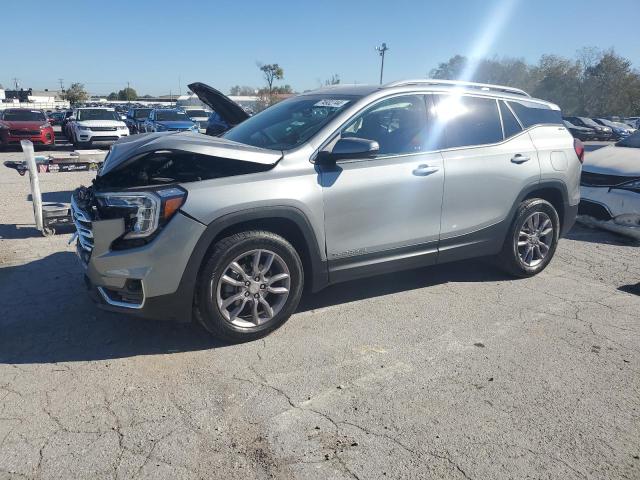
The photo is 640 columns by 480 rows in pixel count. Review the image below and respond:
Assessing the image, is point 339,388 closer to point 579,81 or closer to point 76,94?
point 579,81

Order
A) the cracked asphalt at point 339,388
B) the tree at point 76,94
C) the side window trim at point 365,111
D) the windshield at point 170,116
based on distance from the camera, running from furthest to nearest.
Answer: the tree at point 76,94 → the windshield at point 170,116 → the side window trim at point 365,111 → the cracked asphalt at point 339,388

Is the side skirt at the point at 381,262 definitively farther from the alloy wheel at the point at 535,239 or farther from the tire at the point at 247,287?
the alloy wheel at the point at 535,239

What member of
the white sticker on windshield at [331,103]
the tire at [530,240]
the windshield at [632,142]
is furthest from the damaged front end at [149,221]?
the windshield at [632,142]

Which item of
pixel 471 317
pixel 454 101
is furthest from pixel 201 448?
pixel 454 101

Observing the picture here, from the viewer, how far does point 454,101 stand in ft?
15.3

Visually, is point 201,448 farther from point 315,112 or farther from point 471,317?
point 315,112

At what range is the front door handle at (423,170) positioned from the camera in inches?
168

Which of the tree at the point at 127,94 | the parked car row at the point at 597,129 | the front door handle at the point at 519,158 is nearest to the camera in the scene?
the front door handle at the point at 519,158

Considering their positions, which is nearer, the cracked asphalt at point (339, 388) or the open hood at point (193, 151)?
the cracked asphalt at point (339, 388)

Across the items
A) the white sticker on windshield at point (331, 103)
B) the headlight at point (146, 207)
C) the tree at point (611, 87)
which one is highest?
the tree at point (611, 87)

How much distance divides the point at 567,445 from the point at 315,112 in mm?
3127

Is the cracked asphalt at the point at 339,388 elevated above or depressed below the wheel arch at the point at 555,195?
below

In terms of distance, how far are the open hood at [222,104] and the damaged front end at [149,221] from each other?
3395 millimetres

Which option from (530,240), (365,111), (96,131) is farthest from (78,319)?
(96,131)
